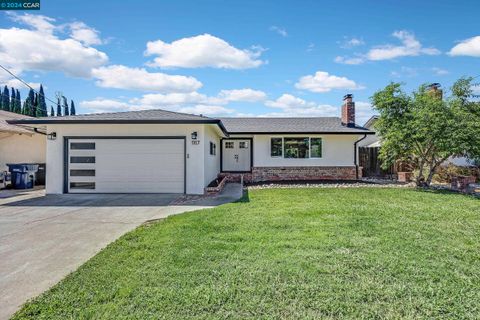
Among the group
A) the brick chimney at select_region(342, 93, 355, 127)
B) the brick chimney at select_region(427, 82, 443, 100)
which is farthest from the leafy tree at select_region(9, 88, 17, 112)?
the brick chimney at select_region(427, 82, 443, 100)

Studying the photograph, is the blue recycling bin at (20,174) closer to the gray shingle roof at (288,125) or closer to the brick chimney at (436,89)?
the gray shingle roof at (288,125)

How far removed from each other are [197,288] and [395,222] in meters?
5.19

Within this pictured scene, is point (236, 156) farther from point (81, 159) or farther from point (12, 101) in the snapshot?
point (12, 101)

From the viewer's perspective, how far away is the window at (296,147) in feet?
56.4

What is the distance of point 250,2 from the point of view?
37.1 ft

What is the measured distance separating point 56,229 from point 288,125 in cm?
1409

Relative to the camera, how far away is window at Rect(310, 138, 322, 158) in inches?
677

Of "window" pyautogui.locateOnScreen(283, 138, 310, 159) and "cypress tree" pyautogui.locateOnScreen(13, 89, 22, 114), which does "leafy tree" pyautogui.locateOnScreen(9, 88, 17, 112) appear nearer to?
"cypress tree" pyautogui.locateOnScreen(13, 89, 22, 114)

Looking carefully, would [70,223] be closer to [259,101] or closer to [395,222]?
[395,222]

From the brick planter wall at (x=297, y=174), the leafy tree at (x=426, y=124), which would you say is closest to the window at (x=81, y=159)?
the brick planter wall at (x=297, y=174)

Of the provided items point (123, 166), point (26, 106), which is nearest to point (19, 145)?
point (123, 166)

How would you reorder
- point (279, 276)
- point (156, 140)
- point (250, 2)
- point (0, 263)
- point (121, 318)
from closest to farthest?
point (121, 318) < point (279, 276) < point (0, 263) < point (250, 2) < point (156, 140)

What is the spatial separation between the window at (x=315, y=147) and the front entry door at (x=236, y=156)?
362 centimetres

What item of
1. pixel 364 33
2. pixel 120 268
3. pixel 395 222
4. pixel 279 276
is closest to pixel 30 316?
pixel 120 268
